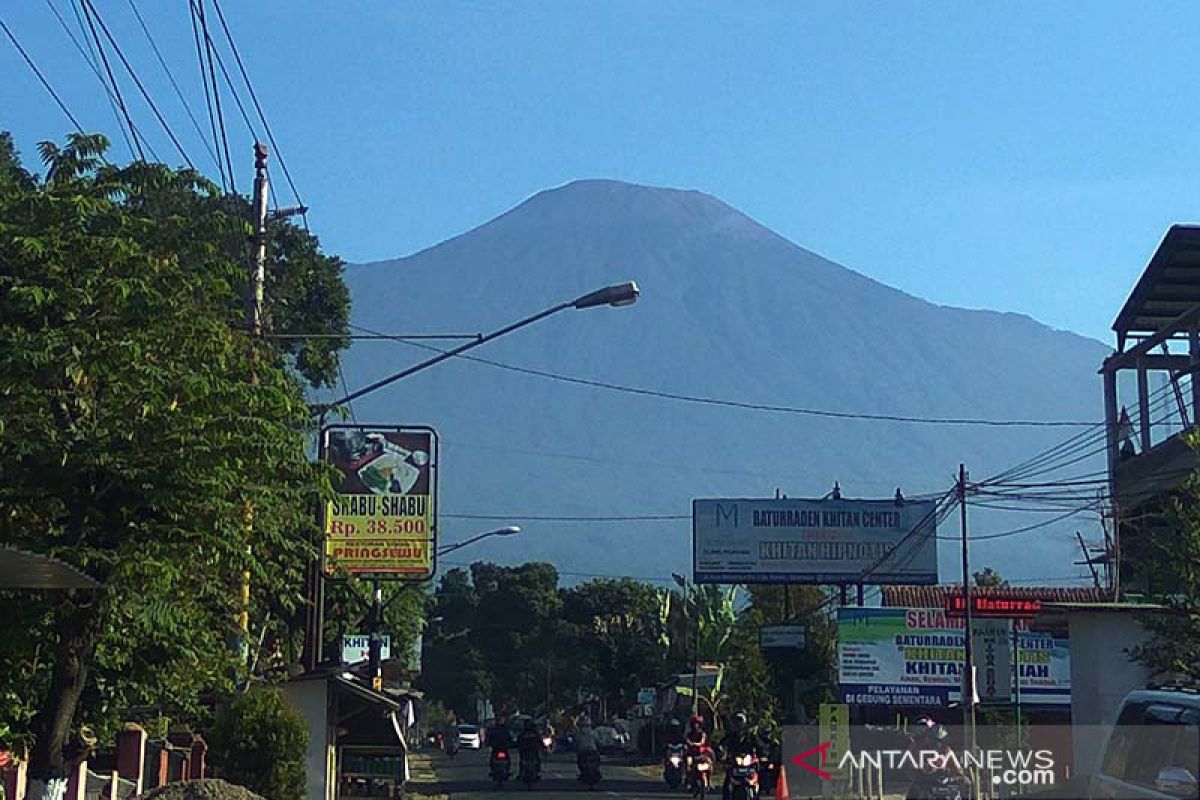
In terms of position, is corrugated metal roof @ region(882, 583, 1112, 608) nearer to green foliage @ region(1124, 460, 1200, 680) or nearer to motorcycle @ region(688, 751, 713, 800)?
motorcycle @ region(688, 751, 713, 800)

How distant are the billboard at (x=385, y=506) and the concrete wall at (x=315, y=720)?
289 centimetres

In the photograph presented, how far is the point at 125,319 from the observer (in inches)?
491

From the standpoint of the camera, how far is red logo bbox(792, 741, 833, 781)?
30.2 m

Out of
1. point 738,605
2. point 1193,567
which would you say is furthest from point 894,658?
point 738,605

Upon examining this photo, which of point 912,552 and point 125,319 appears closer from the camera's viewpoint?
point 125,319

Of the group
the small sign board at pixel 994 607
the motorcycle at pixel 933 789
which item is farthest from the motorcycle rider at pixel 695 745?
the motorcycle at pixel 933 789

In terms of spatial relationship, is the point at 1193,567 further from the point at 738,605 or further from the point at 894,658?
the point at 738,605

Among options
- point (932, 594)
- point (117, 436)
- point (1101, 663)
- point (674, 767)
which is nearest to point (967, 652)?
point (1101, 663)

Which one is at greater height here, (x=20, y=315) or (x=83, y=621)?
(x=20, y=315)

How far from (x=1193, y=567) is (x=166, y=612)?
37.4 ft

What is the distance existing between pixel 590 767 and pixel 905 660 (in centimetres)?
974

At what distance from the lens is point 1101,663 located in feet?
81.6

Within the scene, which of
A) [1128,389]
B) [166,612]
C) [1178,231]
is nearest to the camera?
[166,612]

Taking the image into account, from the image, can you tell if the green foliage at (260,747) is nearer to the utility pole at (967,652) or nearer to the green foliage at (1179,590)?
the green foliage at (1179,590)
